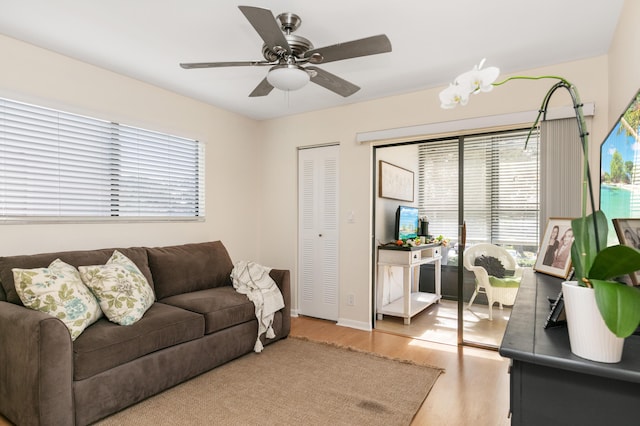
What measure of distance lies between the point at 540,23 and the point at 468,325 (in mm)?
2583

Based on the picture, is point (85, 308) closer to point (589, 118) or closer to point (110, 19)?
point (110, 19)

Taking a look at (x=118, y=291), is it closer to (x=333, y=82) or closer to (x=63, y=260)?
(x=63, y=260)

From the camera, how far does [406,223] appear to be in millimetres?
4027

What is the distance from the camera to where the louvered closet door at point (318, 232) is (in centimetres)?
418

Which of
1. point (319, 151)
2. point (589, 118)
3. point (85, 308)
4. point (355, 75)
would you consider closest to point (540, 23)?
point (589, 118)

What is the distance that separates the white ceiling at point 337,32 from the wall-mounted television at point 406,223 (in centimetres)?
142

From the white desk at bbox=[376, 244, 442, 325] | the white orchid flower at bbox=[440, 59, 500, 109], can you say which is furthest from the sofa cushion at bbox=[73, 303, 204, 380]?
the white orchid flower at bbox=[440, 59, 500, 109]

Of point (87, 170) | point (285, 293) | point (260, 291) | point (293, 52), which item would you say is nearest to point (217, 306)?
point (260, 291)

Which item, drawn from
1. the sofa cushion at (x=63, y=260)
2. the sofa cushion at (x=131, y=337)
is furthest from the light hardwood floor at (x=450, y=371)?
the sofa cushion at (x=63, y=260)

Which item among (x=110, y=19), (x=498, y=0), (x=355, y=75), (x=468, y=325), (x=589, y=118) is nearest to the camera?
(x=498, y=0)

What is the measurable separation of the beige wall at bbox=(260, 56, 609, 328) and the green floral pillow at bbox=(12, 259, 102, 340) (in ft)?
8.15

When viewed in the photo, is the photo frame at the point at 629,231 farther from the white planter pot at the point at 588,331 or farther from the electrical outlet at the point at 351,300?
the electrical outlet at the point at 351,300

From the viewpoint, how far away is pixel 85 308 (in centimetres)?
220

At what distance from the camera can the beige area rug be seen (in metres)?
2.13
